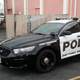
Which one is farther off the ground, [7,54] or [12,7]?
[12,7]

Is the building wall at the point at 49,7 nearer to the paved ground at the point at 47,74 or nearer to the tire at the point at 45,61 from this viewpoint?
the paved ground at the point at 47,74

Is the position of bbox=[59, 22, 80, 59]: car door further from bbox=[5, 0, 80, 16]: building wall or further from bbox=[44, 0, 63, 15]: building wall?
bbox=[44, 0, 63, 15]: building wall

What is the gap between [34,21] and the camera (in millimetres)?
15453

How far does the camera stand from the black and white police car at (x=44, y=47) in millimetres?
7191

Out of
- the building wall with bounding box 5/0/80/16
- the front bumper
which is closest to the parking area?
the front bumper

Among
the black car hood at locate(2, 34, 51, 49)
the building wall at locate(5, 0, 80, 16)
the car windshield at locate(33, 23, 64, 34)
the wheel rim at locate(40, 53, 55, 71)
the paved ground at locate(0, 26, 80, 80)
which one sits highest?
the building wall at locate(5, 0, 80, 16)

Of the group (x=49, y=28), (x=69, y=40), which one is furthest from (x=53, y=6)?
(x=69, y=40)

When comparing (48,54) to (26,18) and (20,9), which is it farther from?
(20,9)

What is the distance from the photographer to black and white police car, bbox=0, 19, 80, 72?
7.19 m

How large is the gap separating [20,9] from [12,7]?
4.52 feet

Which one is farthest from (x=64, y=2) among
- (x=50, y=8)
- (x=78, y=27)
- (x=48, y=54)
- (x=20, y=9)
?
(x=48, y=54)

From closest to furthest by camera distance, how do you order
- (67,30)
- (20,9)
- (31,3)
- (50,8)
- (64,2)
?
(67,30), (64,2), (50,8), (31,3), (20,9)

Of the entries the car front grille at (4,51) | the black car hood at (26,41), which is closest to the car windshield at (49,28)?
the black car hood at (26,41)

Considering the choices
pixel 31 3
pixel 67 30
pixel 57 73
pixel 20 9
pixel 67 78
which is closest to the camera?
pixel 67 78
